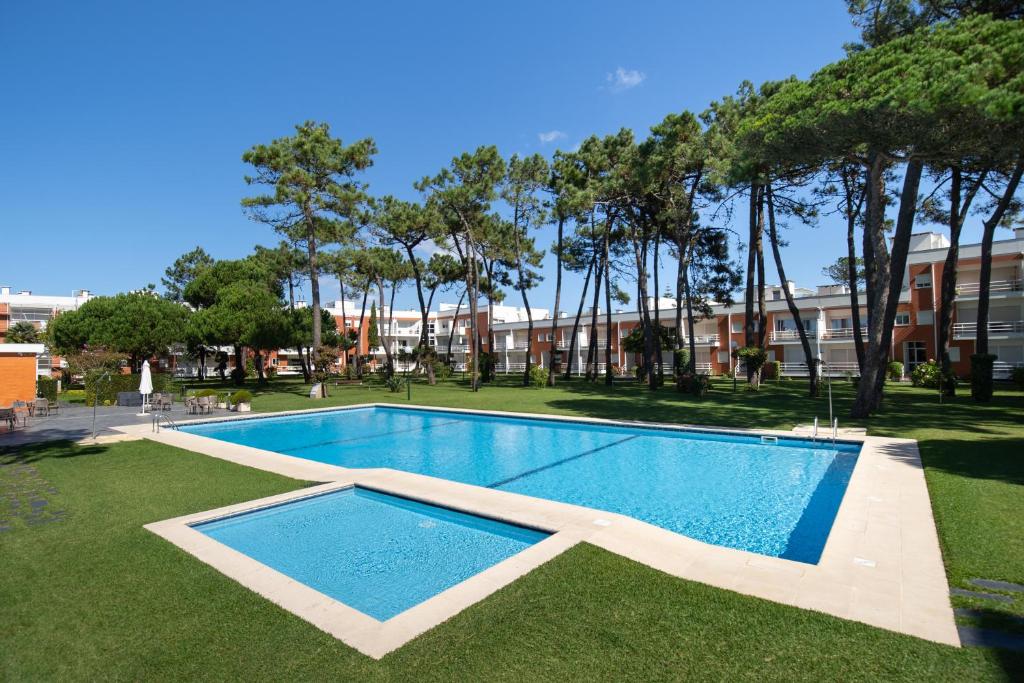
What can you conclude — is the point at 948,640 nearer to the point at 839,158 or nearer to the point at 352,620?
the point at 352,620

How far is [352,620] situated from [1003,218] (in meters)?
28.1

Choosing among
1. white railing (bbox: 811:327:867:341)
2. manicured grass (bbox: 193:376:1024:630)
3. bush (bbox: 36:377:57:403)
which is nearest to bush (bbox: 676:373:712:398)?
manicured grass (bbox: 193:376:1024:630)

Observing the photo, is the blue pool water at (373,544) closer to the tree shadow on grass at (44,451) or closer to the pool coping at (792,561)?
the pool coping at (792,561)

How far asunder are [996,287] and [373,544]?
3895cm

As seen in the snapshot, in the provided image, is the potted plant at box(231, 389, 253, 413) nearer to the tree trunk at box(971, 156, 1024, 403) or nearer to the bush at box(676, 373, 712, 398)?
the bush at box(676, 373, 712, 398)

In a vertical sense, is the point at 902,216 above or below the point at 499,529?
above

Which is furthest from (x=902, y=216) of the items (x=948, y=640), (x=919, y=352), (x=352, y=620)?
(x=919, y=352)

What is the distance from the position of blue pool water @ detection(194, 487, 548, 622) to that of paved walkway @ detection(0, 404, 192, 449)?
31.9ft

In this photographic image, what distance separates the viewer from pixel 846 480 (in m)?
9.02

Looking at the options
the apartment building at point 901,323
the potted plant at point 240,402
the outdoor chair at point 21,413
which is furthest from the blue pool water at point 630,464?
the apartment building at point 901,323

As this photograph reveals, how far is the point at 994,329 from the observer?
99.9 ft

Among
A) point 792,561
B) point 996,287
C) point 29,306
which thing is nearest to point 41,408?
point 792,561

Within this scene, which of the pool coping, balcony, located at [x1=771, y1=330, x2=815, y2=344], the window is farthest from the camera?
balcony, located at [x1=771, y1=330, x2=815, y2=344]

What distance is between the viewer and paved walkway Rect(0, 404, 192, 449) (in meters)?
13.3
